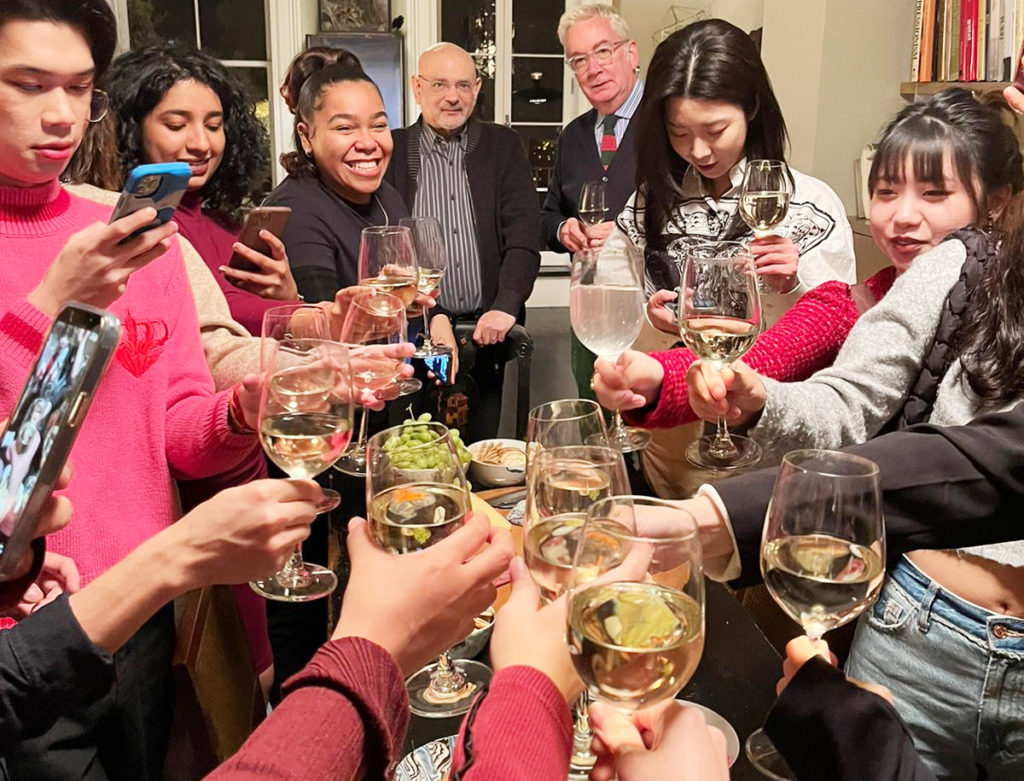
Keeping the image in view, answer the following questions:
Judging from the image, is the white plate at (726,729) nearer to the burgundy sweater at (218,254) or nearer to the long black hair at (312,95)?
the burgundy sweater at (218,254)

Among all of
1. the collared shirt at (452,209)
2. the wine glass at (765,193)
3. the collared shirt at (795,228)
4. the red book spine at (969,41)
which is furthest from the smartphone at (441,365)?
the red book spine at (969,41)

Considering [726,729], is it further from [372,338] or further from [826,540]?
[372,338]

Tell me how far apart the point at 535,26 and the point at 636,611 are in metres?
6.27

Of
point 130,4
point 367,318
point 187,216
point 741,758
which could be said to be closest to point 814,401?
point 741,758

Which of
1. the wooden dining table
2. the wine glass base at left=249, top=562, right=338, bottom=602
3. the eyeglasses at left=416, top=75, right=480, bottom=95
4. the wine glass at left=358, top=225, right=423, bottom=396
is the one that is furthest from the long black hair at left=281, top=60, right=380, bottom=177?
the wooden dining table

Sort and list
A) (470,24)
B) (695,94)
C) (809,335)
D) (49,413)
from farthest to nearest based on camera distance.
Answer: (470,24) → (695,94) → (809,335) → (49,413)

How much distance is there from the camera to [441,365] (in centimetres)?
281

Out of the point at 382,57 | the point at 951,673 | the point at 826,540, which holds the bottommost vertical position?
the point at 951,673

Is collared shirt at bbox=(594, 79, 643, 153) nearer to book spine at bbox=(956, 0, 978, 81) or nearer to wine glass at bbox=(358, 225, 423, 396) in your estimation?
book spine at bbox=(956, 0, 978, 81)

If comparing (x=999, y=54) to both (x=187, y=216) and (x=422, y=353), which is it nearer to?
(x=422, y=353)

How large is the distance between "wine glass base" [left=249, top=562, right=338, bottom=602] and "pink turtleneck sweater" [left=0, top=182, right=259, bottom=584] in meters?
0.24

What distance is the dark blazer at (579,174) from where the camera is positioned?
3.52 meters

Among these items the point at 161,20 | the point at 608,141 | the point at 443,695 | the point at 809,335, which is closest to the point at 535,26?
the point at 161,20

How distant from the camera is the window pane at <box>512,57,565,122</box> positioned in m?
6.41
